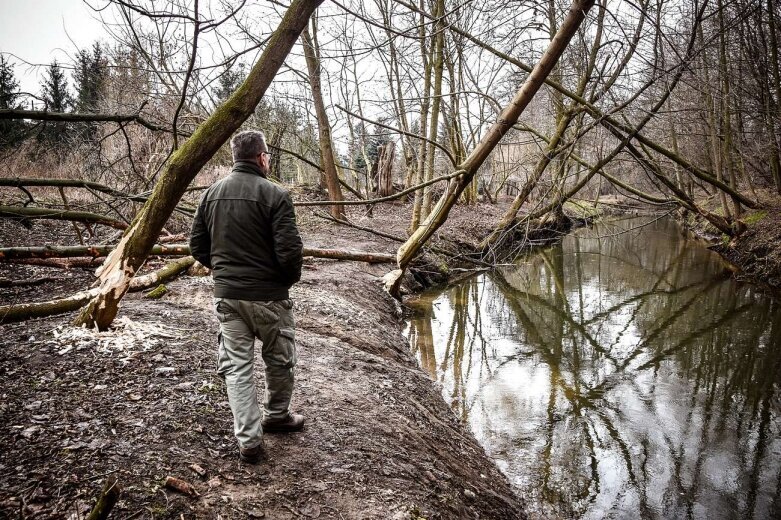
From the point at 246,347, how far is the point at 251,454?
2.30 ft

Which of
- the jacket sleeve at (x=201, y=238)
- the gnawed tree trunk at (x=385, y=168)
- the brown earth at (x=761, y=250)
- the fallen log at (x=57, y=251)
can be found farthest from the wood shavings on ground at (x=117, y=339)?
the gnawed tree trunk at (x=385, y=168)

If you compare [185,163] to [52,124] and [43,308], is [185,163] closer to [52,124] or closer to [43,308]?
[43,308]

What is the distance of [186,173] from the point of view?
4.41 meters

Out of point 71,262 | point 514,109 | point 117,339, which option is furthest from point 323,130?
point 117,339

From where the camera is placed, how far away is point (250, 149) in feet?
11.2

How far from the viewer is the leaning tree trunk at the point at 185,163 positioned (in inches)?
165

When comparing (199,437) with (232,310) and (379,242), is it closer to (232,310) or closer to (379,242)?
(232,310)

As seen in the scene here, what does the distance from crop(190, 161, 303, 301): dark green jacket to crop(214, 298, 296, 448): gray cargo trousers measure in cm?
10

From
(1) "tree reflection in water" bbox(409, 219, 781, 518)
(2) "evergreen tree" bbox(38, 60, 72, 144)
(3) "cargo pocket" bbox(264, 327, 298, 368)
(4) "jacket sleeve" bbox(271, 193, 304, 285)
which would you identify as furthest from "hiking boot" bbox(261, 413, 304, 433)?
(2) "evergreen tree" bbox(38, 60, 72, 144)

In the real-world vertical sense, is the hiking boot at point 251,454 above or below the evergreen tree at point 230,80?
below

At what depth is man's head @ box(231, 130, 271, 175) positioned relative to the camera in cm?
340

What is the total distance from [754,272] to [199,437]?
15.8 m

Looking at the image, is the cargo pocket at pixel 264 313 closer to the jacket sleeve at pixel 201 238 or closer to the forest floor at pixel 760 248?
the jacket sleeve at pixel 201 238

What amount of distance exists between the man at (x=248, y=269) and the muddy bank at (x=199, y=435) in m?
0.41
